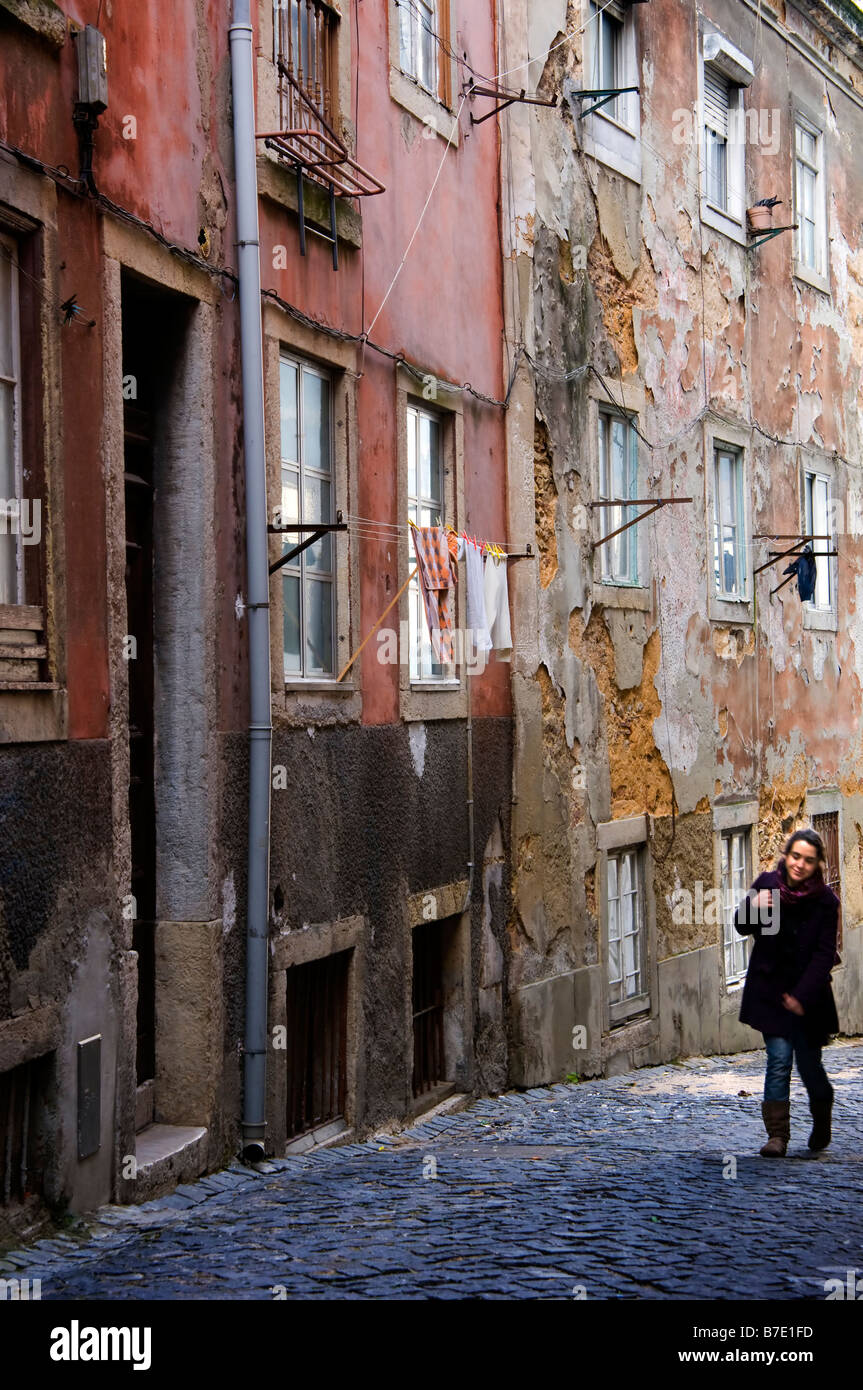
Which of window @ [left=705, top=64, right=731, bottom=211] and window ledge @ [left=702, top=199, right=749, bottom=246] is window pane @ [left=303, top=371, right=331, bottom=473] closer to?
window ledge @ [left=702, top=199, right=749, bottom=246]

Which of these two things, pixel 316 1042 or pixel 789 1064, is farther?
pixel 316 1042

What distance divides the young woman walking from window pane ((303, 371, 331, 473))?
10.7ft

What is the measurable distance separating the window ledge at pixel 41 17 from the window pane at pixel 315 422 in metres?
2.90

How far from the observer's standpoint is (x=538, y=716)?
12.7 m

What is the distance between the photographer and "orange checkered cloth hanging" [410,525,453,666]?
35.0 feet

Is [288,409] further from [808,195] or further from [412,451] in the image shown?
[808,195]

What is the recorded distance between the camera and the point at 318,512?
990 centimetres

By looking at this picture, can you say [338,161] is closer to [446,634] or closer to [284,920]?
[446,634]

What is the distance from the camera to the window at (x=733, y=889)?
1616cm

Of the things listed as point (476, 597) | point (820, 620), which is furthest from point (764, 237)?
point (476, 597)

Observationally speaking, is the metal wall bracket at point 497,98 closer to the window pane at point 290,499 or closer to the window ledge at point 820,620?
the window pane at point 290,499

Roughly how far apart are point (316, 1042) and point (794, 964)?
2616 mm

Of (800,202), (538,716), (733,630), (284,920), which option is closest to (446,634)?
(538,716)

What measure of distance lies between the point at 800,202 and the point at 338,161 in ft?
33.6
